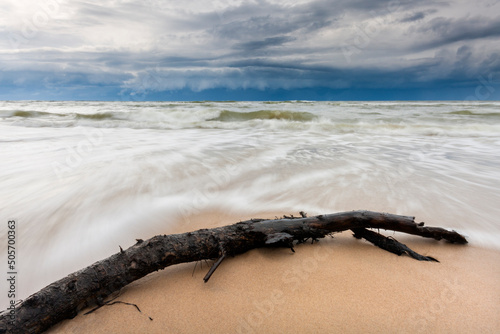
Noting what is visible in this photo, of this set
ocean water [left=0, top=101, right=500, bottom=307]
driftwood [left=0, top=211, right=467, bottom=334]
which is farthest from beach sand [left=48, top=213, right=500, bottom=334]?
ocean water [left=0, top=101, right=500, bottom=307]

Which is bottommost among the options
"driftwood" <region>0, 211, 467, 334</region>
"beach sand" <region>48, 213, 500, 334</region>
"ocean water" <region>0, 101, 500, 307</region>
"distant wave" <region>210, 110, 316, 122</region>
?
"distant wave" <region>210, 110, 316, 122</region>

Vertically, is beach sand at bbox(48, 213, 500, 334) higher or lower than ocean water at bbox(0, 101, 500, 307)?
higher

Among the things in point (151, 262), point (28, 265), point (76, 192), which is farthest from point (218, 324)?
point (76, 192)

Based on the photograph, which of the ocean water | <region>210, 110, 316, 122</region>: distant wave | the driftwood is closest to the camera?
the driftwood

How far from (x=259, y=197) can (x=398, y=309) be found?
87.1 inches

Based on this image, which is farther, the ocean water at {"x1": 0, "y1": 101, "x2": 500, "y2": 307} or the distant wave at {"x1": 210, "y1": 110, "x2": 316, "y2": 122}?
the distant wave at {"x1": 210, "y1": 110, "x2": 316, "y2": 122}

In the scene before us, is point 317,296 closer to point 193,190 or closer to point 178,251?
point 178,251

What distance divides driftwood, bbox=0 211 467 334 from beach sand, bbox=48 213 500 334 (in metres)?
0.09

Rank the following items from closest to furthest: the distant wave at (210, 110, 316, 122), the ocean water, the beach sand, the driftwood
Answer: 1. the driftwood
2. the beach sand
3. the ocean water
4. the distant wave at (210, 110, 316, 122)

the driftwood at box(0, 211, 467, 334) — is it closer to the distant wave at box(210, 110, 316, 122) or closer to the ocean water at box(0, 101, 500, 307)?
the ocean water at box(0, 101, 500, 307)

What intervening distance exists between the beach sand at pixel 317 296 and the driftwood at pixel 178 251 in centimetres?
9

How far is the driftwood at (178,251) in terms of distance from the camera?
1.50 metres

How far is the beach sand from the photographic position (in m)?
1.60

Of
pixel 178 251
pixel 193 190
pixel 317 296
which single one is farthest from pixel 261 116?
pixel 317 296
